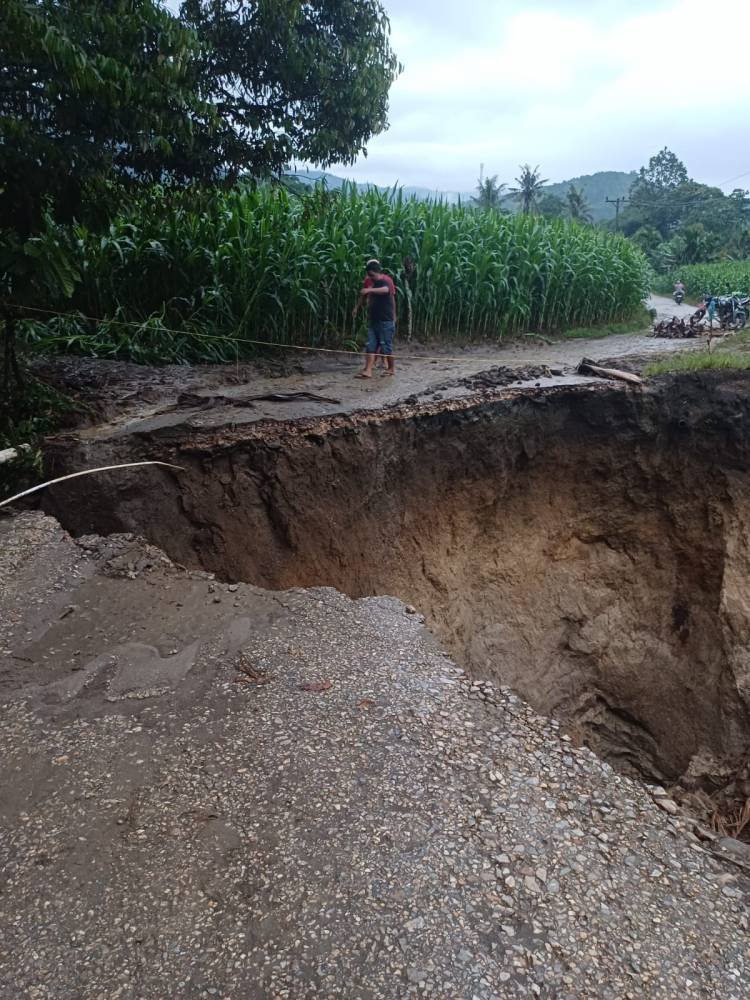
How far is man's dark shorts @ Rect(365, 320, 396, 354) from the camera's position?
289 inches

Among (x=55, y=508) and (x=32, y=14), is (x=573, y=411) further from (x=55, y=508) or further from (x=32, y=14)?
(x=32, y=14)

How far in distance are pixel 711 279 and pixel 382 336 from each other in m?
20.9

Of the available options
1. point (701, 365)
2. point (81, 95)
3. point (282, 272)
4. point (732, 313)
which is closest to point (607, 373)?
point (701, 365)

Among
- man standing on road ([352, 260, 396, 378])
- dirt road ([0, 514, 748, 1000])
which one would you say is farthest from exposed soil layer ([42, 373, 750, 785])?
man standing on road ([352, 260, 396, 378])

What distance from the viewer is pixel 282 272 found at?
25.0 ft

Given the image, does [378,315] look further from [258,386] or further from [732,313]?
[732,313]

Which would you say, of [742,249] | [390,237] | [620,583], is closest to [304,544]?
Result: [620,583]

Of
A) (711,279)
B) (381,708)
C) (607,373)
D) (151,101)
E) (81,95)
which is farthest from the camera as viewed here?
(711,279)

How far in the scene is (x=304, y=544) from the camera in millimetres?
4910

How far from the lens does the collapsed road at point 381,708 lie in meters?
1.95

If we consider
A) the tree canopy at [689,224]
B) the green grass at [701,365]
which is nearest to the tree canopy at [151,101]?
the green grass at [701,365]

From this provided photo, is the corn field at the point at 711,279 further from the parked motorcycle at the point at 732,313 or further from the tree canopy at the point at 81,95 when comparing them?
the tree canopy at the point at 81,95

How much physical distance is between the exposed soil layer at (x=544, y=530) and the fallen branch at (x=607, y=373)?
0.72 feet

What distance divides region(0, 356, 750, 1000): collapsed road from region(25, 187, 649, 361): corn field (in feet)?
8.46
